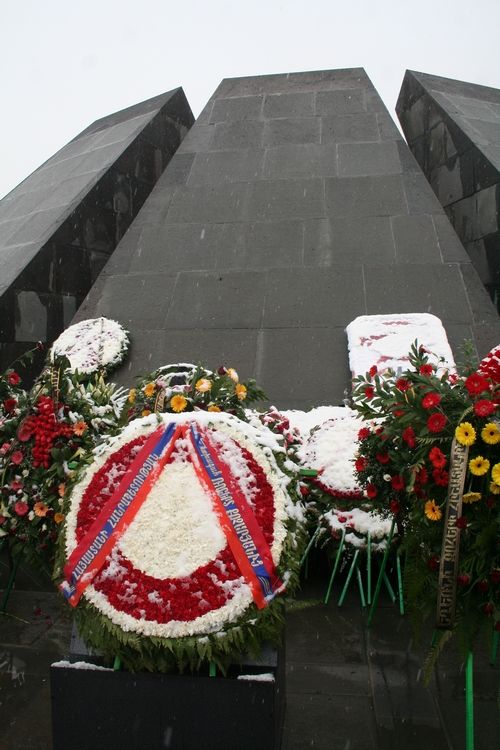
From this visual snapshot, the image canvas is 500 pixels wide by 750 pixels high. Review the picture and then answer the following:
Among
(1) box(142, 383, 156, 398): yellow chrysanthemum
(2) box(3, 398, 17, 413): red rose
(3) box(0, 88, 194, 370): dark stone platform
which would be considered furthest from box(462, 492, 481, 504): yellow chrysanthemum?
(3) box(0, 88, 194, 370): dark stone platform

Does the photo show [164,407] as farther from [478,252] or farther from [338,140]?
[338,140]

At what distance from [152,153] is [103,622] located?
27.4 feet

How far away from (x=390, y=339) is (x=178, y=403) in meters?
3.49

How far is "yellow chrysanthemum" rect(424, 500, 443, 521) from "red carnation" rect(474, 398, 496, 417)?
0.33m

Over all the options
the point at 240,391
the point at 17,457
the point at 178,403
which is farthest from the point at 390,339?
the point at 17,457

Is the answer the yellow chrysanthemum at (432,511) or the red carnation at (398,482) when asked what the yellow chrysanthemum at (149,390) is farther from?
the yellow chrysanthemum at (432,511)

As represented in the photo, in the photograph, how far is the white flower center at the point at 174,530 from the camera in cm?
218

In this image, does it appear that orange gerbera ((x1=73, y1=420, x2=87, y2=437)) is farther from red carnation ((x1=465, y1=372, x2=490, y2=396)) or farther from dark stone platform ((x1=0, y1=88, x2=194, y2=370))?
dark stone platform ((x1=0, y1=88, x2=194, y2=370))

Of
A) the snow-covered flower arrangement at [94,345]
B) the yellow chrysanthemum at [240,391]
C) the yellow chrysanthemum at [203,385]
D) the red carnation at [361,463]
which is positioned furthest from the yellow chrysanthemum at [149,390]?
the snow-covered flower arrangement at [94,345]

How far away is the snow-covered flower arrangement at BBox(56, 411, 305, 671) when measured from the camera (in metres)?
2.09

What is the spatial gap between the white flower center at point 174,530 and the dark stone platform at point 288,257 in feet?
11.7

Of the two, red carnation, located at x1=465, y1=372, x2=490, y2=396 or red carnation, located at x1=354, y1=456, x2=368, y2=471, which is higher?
red carnation, located at x1=465, y1=372, x2=490, y2=396

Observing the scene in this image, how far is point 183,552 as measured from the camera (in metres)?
2.19

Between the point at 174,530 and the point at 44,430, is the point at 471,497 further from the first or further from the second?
the point at 44,430
